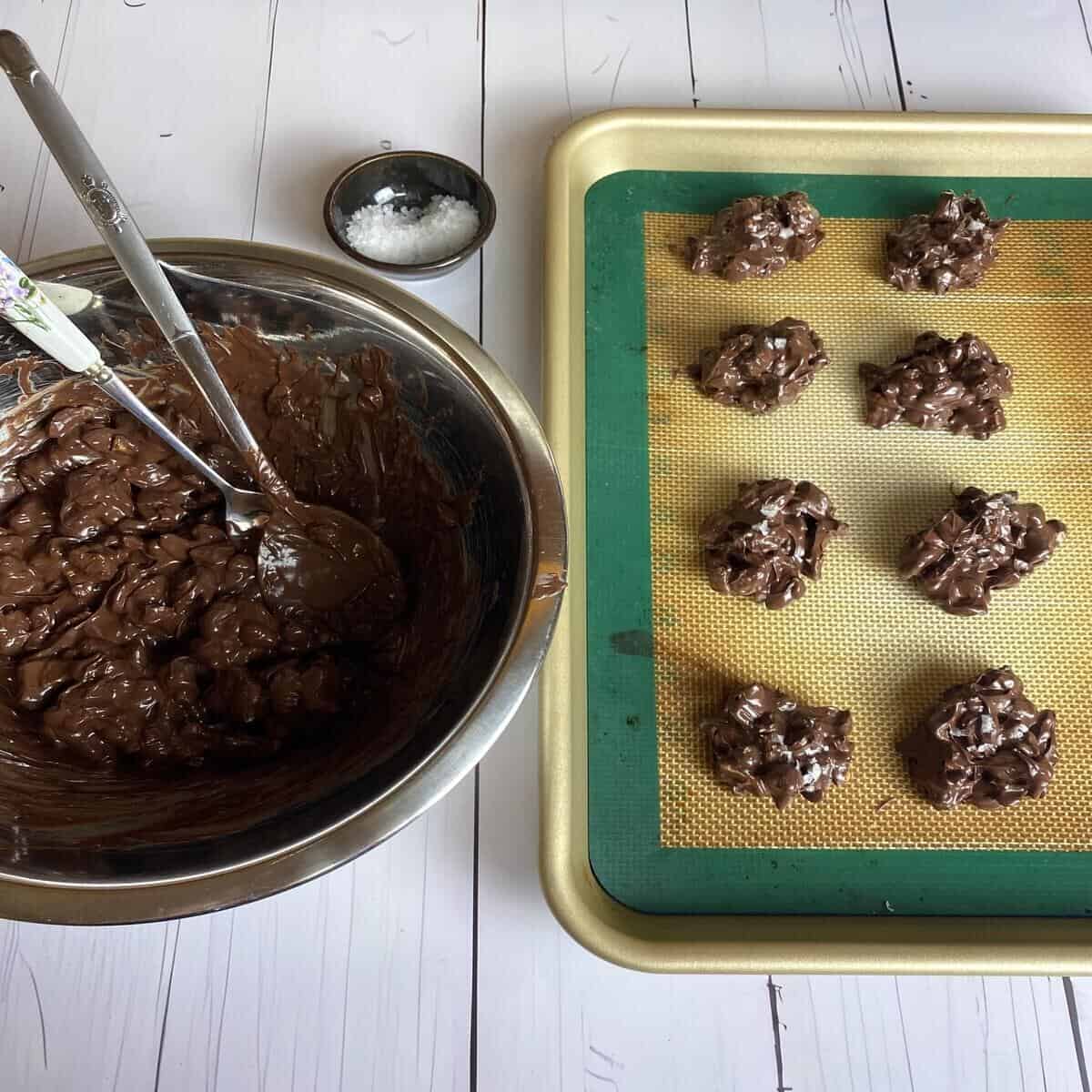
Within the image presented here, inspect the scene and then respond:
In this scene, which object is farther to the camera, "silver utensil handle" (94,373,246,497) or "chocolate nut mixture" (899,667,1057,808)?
"chocolate nut mixture" (899,667,1057,808)

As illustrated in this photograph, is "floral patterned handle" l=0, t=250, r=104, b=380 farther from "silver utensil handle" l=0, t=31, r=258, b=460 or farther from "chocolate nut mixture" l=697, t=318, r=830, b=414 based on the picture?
"chocolate nut mixture" l=697, t=318, r=830, b=414

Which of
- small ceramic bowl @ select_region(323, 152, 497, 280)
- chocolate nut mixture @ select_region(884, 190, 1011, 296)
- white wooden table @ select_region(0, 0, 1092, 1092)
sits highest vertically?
small ceramic bowl @ select_region(323, 152, 497, 280)

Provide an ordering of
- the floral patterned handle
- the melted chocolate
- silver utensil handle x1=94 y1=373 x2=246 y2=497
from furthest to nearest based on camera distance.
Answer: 1. the melted chocolate
2. silver utensil handle x1=94 y1=373 x2=246 y2=497
3. the floral patterned handle

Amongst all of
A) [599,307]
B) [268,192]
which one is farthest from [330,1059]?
[268,192]

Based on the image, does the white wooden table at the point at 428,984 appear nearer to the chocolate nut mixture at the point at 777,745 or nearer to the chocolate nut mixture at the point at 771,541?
the chocolate nut mixture at the point at 777,745

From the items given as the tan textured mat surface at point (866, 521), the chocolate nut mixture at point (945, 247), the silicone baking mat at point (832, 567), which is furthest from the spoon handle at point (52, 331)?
the chocolate nut mixture at point (945, 247)

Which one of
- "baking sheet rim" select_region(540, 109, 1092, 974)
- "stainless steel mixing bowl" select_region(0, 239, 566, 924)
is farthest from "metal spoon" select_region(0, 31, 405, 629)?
"baking sheet rim" select_region(540, 109, 1092, 974)

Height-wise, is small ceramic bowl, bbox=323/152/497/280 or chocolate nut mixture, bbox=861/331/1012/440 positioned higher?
small ceramic bowl, bbox=323/152/497/280
